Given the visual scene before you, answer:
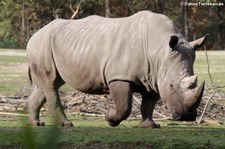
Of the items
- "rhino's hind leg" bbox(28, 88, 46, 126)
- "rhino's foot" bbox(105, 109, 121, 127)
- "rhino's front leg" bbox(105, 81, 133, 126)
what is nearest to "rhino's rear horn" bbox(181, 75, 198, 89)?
"rhino's front leg" bbox(105, 81, 133, 126)

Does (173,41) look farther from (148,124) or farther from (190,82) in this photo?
(148,124)

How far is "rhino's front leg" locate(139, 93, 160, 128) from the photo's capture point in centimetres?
1059

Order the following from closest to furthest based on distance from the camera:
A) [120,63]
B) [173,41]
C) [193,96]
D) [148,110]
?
1. [193,96]
2. [173,41]
3. [120,63]
4. [148,110]

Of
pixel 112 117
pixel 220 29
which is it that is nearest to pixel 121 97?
pixel 112 117

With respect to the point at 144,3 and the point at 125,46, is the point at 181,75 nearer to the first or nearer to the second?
the point at 125,46

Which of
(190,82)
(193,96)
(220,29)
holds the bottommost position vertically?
(220,29)

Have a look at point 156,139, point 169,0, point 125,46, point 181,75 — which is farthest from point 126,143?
point 169,0

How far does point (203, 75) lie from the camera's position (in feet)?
81.8

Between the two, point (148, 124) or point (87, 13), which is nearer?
point (148, 124)

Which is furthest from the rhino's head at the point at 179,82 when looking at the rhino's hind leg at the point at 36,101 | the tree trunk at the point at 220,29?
the tree trunk at the point at 220,29

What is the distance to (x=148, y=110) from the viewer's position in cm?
1070

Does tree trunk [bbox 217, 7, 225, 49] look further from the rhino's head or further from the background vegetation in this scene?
the rhino's head

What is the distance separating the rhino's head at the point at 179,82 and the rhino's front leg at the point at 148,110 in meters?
0.90

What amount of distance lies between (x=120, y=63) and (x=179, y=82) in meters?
1.07
